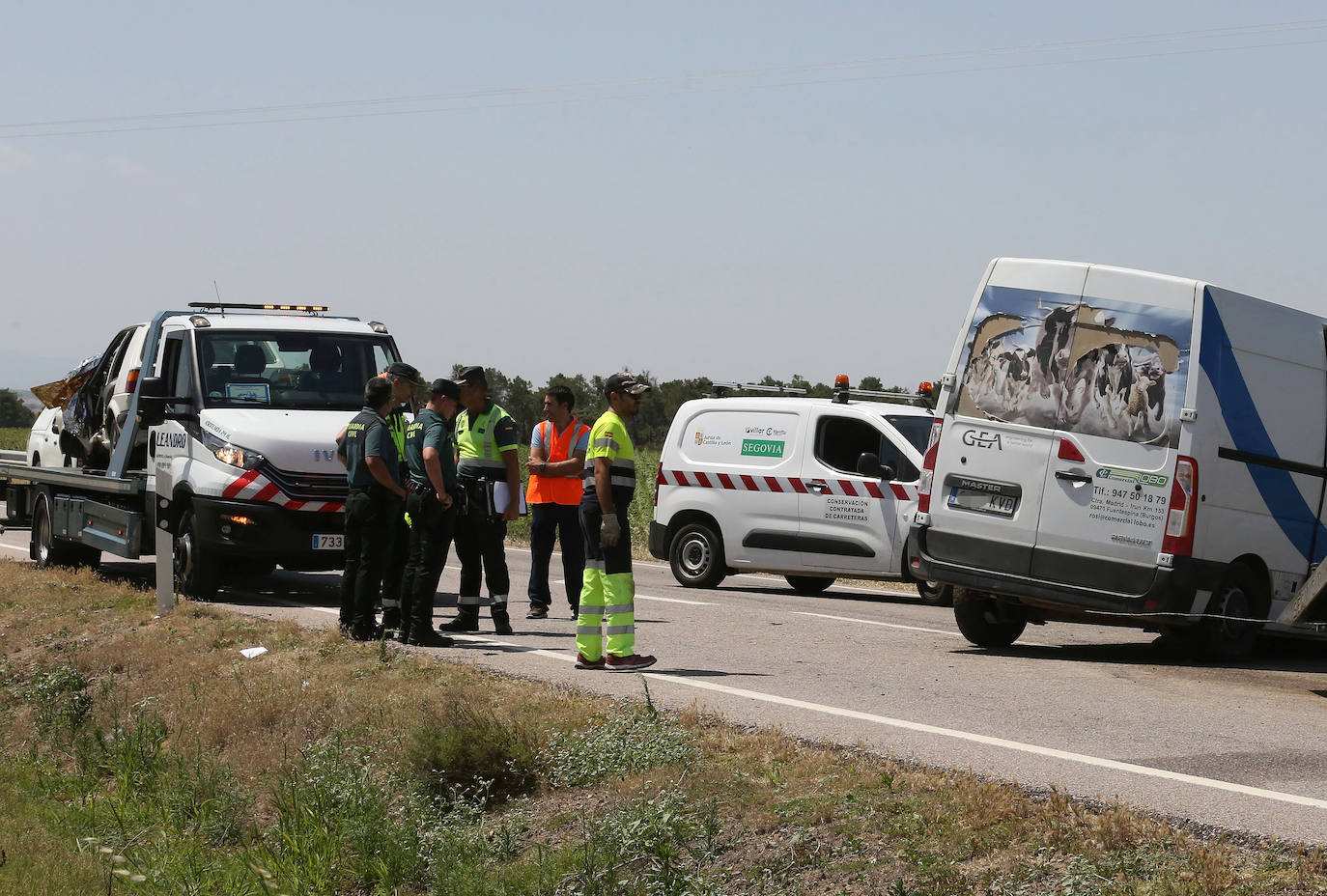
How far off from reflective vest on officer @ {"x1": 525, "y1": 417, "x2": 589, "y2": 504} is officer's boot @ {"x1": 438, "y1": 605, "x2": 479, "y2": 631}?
1.39 m

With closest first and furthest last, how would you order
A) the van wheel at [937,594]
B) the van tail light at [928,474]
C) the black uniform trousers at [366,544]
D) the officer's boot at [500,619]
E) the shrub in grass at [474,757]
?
the shrub in grass at [474,757] < the black uniform trousers at [366,544] < the van tail light at [928,474] < the officer's boot at [500,619] < the van wheel at [937,594]

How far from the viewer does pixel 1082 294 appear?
10.5 meters

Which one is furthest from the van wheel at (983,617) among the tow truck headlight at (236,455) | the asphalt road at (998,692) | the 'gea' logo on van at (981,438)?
the tow truck headlight at (236,455)

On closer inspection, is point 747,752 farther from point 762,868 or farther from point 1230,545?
point 1230,545

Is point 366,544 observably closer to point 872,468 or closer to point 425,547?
point 425,547

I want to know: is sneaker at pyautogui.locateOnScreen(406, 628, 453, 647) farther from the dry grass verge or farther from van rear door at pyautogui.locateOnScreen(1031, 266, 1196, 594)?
van rear door at pyautogui.locateOnScreen(1031, 266, 1196, 594)

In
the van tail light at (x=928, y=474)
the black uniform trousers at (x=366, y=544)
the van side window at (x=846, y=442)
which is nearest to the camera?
the black uniform trousers at (x=366, y=544)

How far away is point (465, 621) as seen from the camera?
11.7 metres

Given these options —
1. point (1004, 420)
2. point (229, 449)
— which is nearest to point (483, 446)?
point (229, 449)

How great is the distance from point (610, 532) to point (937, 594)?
23.4ft

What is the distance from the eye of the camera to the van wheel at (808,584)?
17.0 m

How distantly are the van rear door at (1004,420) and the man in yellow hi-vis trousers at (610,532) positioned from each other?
9.01 feet

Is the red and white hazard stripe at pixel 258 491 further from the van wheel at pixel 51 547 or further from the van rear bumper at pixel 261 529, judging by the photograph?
the van wheel at pixel 51 547

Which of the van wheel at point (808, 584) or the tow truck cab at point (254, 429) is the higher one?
the tow truck cab at point (254, 429)
